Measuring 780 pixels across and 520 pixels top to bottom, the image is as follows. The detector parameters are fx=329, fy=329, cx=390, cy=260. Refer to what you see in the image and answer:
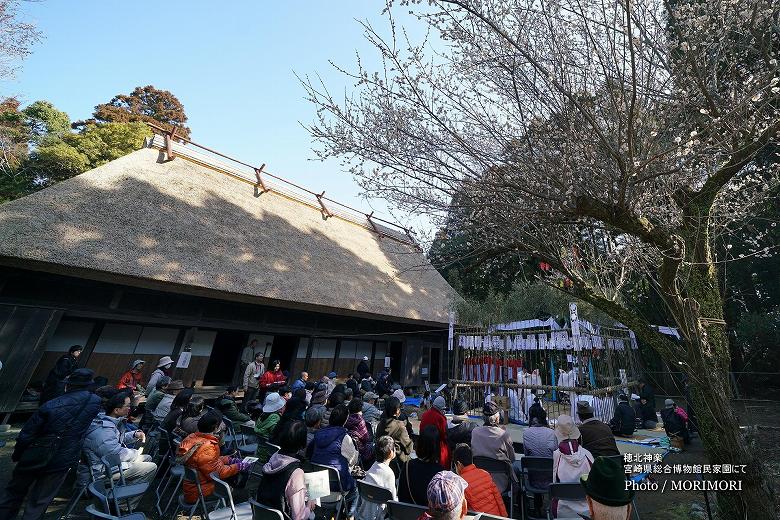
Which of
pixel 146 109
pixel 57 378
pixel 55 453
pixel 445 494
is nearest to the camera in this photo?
pixel 445 494

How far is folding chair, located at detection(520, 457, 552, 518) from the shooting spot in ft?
12.0

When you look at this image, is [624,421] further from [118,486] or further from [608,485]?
[118,486]

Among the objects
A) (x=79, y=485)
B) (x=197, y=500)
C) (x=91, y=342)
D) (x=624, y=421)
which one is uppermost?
(x=91, y=342)

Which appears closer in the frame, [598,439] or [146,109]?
[598,439]

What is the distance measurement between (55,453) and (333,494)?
2589mm

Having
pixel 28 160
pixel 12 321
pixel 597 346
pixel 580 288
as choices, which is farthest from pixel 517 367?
pixel 28 160

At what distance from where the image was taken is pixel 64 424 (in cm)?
305

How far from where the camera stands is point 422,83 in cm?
383

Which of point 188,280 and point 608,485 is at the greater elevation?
point 188,280

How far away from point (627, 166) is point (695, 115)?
1.35m

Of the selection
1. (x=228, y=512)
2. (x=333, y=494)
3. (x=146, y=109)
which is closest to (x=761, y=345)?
(x=333, y=494)

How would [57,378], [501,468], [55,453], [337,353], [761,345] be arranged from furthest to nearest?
1. [761,345]
2. [337,353]
3. [57,378]
4. [501,468]
5. [55,453]

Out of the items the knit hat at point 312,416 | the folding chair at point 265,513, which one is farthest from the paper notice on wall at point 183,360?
the folding chair at point 265,513

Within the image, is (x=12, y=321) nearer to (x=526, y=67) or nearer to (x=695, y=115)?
(x=526, y=67)
